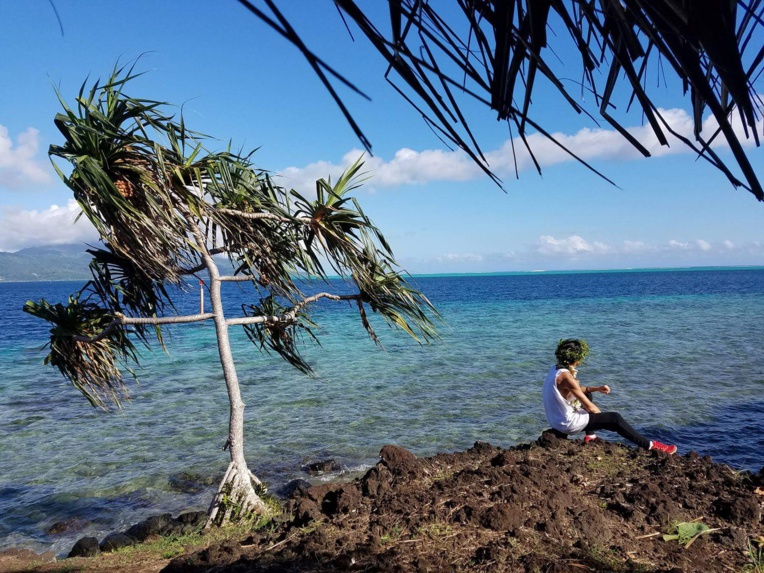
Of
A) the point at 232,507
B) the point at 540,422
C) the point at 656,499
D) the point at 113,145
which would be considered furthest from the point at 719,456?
the point at 113,145

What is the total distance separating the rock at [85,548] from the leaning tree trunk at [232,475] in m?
1.55

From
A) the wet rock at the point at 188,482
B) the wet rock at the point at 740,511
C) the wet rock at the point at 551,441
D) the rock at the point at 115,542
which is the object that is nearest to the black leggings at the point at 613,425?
the wet rock at the point at 551,441

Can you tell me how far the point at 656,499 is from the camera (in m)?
4.57

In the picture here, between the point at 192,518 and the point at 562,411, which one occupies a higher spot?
the point at 562,411

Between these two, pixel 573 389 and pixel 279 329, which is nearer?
pixel 279 329

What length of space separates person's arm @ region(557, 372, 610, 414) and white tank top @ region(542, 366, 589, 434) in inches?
2.3

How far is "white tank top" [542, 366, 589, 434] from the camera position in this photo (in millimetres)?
6324

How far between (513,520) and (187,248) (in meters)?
Answer: 3.47

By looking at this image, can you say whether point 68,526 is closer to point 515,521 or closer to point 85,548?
point 85,548

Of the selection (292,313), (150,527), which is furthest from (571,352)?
(150,527)

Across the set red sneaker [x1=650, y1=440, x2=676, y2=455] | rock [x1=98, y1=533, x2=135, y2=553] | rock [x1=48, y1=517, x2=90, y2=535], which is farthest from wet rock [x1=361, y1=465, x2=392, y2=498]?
rock [x1=48, y1=517, x2=90, y2=535]

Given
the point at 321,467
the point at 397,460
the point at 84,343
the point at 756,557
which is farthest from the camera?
the point at 321,467

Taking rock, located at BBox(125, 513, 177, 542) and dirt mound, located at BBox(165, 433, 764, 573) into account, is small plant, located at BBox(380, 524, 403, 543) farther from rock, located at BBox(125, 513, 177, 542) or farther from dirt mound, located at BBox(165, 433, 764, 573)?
rock, located at BBox(125, 513, 177, 542)

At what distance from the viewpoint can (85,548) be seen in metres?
6.18
